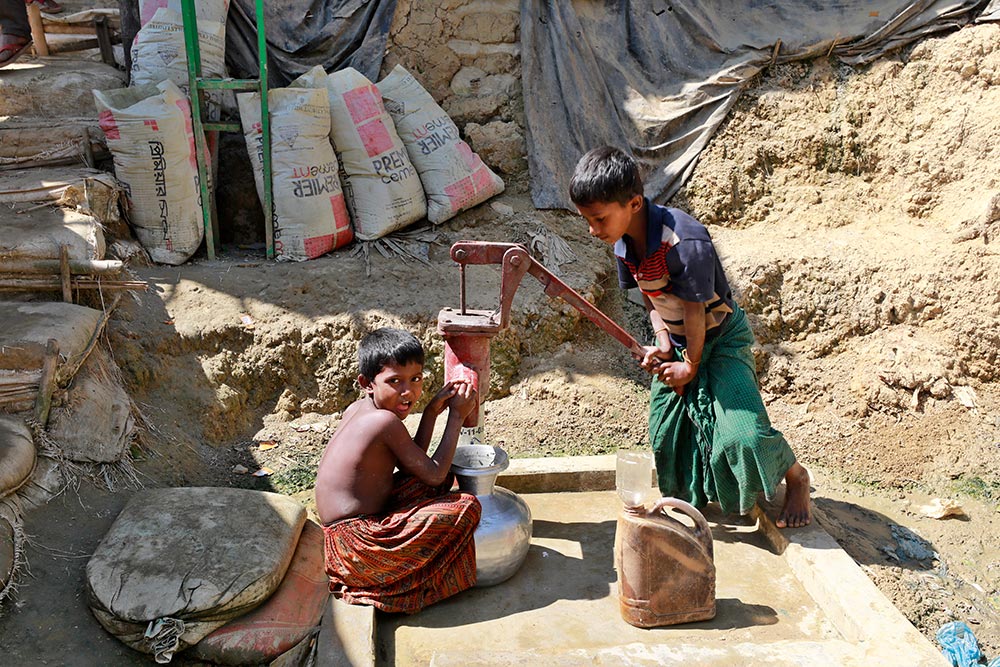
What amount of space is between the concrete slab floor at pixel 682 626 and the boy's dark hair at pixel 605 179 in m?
1.27

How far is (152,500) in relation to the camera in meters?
2.94

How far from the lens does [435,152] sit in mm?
5496

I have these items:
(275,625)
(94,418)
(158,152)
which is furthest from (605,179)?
(158,152)

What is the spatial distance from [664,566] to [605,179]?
118 cm

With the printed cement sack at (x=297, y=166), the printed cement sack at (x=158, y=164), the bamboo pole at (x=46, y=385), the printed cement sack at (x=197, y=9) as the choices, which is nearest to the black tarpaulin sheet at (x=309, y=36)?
the printed cement sack at (x=197, y=9)

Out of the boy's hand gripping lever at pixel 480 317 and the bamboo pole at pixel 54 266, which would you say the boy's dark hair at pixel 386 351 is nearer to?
the boy's hand gripping lever at pixel 480 317

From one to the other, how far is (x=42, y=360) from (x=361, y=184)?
2.43 m

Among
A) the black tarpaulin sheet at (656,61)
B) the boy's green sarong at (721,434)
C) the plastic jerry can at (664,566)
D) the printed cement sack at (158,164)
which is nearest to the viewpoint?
the plastic jerry can at (664,566)

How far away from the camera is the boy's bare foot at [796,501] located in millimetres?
2900

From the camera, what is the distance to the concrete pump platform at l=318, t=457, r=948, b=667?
2.16 meters

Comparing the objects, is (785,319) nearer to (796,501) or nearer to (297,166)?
(796,501)

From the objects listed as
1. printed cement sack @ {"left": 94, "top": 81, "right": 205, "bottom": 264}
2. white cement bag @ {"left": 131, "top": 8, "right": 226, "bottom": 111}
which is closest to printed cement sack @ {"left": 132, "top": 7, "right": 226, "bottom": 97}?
white cement bag @ {"left": 131, "top": 8, "right": 226, "bottom": 111}

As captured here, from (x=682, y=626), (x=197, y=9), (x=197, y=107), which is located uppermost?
(x=197, y=9)

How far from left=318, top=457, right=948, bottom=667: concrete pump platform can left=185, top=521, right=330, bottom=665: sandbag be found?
0.16 meters
